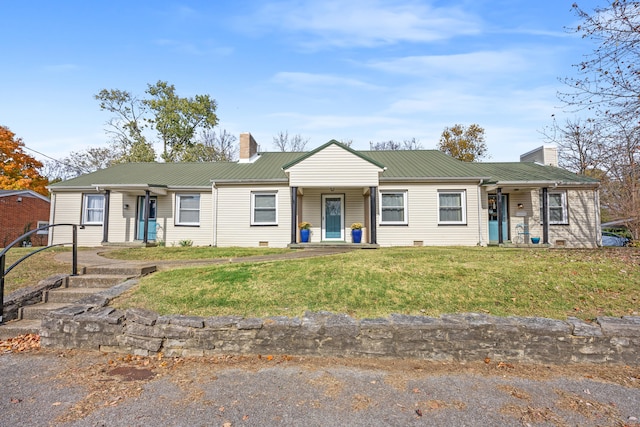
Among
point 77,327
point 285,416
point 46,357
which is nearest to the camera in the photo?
point 285,416

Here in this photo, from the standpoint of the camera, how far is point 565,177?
1529 cm

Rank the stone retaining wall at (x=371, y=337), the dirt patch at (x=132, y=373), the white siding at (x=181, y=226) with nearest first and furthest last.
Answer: the dirt patch at (x=132, y=373)
the stone retaining wall at (x=371, y=337)
the white siding at (x=181, y=226)

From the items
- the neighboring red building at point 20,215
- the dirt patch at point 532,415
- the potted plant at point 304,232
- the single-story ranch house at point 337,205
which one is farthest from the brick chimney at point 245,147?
the dirt patch at point 532,415

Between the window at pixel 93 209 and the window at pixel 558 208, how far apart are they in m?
20.8

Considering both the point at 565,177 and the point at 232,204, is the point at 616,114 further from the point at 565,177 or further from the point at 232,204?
the point at 232,204

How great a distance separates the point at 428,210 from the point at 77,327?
42.1 ft

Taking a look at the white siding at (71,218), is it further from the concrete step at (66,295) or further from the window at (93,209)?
the concrete step at (66,295)

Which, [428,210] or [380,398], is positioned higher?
[428,210]

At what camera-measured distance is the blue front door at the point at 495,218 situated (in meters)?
14.9

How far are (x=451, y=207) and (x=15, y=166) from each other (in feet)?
109

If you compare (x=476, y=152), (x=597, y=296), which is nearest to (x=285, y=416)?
(x=597, y=296)

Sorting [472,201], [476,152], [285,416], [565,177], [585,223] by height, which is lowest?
[285,416]

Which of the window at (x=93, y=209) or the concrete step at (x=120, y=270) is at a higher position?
the window at (x=93, y=209)

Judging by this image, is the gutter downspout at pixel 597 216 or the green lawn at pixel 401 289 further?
the gutter downspout at pixel 597 216
